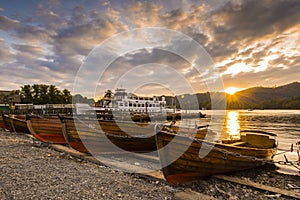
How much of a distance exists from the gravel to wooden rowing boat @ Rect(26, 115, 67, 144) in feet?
14.9

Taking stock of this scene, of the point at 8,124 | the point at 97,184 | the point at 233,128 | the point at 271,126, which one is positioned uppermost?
the point at 8,124

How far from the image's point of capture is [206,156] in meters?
5.57

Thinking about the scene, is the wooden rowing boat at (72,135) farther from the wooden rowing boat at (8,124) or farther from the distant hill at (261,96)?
the distant hill at (261,96)

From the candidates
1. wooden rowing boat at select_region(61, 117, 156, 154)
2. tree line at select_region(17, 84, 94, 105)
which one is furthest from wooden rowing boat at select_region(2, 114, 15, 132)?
tree line at select_region(17, 84, 94, 105)

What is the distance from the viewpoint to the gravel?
4539 mm

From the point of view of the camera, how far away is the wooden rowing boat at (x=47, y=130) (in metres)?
11.7

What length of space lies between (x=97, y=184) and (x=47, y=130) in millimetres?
8136

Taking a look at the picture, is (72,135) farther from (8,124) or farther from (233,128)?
(233,128)

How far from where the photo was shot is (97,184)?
5.15 meters

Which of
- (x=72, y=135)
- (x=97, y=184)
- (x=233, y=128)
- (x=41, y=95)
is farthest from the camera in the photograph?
(x=41, y=95)

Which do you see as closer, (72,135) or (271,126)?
(72,135)

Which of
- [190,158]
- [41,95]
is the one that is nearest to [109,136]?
[190,158]

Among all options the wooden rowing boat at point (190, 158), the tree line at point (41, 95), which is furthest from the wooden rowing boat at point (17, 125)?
the tree line at point (41, 95)

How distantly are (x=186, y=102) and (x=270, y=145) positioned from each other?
260 ft
